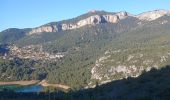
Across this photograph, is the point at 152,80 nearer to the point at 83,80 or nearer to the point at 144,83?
the point at 144,83

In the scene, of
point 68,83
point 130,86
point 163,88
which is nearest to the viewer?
point 163,88

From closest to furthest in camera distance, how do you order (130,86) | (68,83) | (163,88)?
(163,88), (130,86), (68,83)

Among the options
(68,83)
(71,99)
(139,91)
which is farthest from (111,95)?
(68,83)

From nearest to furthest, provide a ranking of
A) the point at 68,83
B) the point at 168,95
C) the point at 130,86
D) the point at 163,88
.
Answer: the point at 168,95 → the point at 163,88 → the point at 130,86 → the point at 68,83

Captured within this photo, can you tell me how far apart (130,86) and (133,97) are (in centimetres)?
662

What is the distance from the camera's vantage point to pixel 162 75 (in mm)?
47312

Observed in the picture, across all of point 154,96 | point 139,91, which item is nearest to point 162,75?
point 139,91

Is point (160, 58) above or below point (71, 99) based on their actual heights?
below

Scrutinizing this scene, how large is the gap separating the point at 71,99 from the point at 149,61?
152m

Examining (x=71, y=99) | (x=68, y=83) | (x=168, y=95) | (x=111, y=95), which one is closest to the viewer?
(x=168, y=95)

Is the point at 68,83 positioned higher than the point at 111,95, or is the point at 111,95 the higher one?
the point at 111,95

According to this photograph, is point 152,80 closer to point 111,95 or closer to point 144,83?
point 144,83

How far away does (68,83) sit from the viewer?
639 feet

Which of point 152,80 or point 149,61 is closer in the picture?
point 152,80
